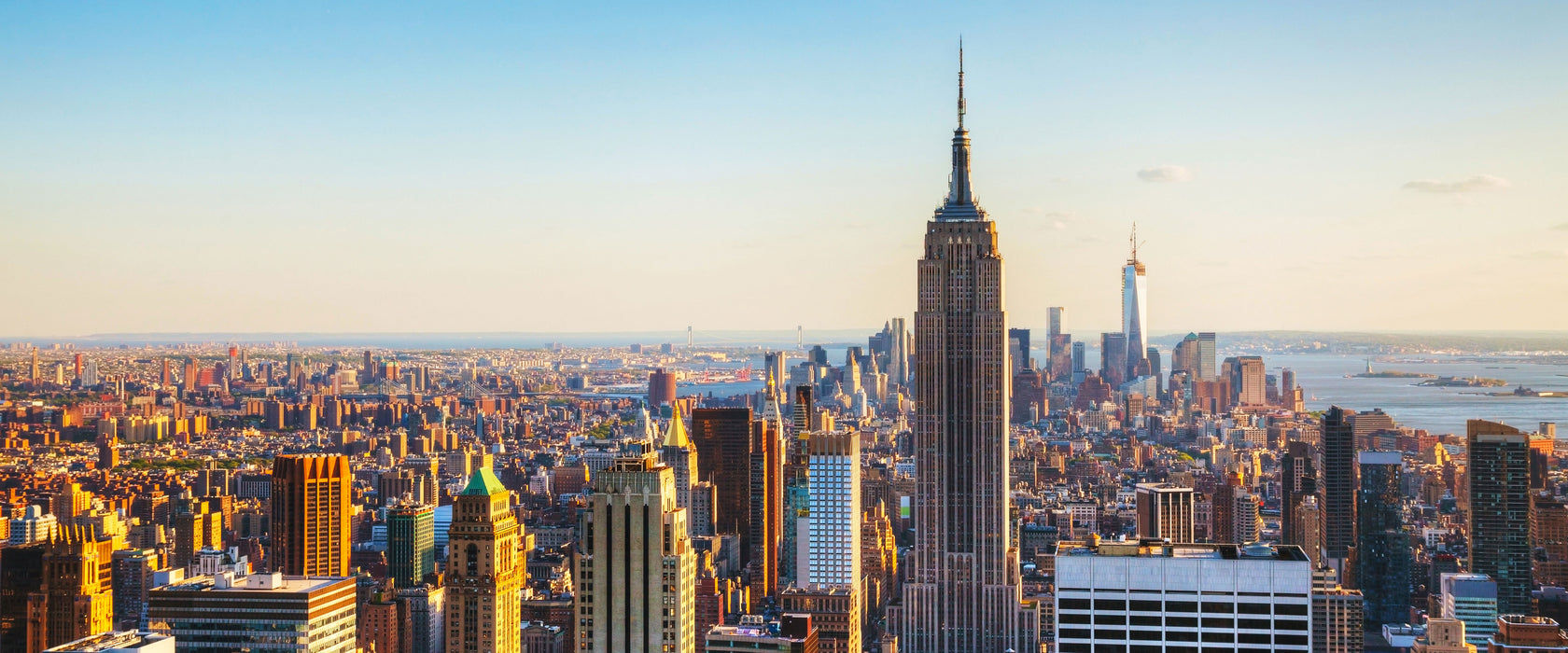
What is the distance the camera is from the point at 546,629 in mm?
28219

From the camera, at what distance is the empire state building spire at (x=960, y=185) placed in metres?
35.9

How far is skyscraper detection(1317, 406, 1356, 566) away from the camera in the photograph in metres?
38.7

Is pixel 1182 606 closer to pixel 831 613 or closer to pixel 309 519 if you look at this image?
pixel 831 613

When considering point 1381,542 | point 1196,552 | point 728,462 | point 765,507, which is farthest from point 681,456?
point 1196,552

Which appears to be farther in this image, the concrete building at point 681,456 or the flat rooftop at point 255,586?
the concrete building at point 681,456

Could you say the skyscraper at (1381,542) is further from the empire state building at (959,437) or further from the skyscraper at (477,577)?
the skyscraper at (477,577)

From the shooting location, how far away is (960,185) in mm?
36406

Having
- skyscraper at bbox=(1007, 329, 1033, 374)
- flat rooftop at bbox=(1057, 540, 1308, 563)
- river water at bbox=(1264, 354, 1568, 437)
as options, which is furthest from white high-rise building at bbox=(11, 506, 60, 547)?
skyscraper at bbox=(1007, 329, 1033, 374)

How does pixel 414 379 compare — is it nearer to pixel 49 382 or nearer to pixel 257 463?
pixel 257 463

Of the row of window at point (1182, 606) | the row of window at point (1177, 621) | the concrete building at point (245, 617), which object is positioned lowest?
the concrete building at point (245, 617)

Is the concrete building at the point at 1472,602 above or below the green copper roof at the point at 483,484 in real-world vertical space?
below

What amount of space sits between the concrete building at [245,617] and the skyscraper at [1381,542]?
22.3m

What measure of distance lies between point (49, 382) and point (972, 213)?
67.2 feet

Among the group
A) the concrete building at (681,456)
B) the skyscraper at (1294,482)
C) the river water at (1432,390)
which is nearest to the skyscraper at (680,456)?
the concrete building at (681,456)
